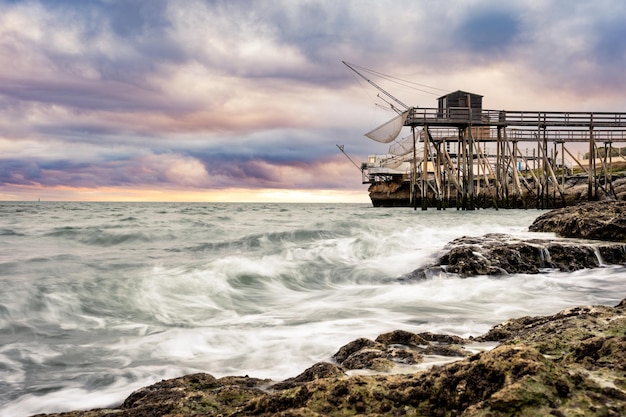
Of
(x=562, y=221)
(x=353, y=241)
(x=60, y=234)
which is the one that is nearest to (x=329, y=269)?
(x=353, y=241)

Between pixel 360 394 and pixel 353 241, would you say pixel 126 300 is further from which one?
pixel 353 241

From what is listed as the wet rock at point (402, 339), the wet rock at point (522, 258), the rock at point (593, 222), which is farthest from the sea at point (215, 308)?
the rock at point (593, 222)

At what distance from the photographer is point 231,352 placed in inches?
196

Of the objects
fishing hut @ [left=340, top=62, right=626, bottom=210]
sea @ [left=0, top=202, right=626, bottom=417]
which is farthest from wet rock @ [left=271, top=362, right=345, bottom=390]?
fishing hut @ [left=340, top=62, right=626, bottom=210]

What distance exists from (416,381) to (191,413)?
1137 millimetres

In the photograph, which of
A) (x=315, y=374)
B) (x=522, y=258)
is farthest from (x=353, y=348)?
(x=522, y=258)

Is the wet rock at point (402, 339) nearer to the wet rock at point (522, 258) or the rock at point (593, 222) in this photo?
the wet rock at point (522, 258)

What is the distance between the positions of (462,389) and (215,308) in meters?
5.86

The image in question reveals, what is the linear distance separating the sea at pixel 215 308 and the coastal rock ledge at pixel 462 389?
3.91 feet

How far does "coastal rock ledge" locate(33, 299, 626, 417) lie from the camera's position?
2029 mm

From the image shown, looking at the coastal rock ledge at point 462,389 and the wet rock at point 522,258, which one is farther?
the wet rock at point 522,258

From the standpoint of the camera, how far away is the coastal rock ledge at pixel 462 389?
2.03 metres

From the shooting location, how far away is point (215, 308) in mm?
7621

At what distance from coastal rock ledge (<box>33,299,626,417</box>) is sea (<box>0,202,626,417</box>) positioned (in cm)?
119
